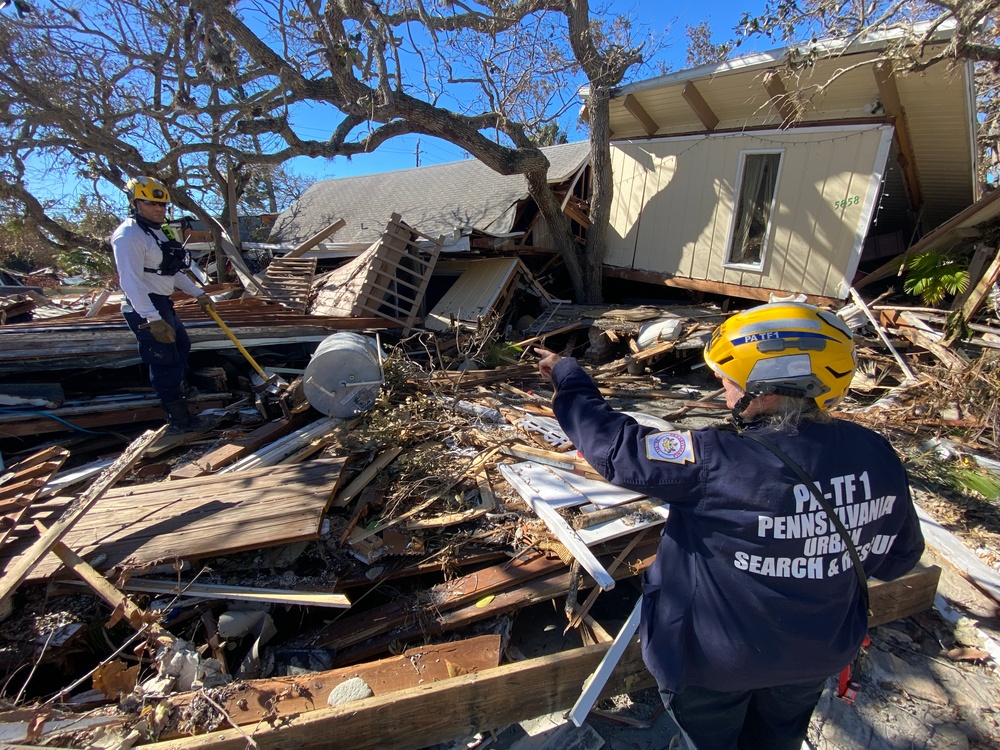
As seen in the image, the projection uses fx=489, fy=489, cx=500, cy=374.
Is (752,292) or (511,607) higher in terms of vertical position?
(752,292)

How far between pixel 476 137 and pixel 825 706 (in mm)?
8088

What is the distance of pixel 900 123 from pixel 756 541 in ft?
27.8

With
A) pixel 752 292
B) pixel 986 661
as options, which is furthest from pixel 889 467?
pixel 752 292

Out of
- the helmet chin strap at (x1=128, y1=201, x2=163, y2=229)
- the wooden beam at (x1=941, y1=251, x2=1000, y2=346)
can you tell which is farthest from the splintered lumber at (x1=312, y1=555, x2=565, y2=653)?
the wooden beam at (x1=941, y1=251, x2=1000, y2=346)

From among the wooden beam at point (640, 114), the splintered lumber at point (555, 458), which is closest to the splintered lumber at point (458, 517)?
the splintered lumber at point (555, 458)

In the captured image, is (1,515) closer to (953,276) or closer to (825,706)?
(825,706)

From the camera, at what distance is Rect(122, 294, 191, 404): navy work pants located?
4.62 m

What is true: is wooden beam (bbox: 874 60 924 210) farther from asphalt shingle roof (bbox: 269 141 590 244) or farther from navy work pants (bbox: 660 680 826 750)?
navy work pants (bbox: 660 680 826 750)

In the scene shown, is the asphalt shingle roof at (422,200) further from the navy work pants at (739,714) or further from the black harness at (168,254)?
the navy work pants at (739,714)

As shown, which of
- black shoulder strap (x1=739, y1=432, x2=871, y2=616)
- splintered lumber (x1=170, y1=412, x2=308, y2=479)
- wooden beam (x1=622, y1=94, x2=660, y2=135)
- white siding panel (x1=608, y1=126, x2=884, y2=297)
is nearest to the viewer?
black shoulder strap (x1=739, y1=432, x2=871, y2=616)

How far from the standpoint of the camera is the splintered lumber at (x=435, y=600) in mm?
2736

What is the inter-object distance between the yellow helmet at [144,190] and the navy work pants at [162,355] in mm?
881

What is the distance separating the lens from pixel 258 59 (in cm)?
743

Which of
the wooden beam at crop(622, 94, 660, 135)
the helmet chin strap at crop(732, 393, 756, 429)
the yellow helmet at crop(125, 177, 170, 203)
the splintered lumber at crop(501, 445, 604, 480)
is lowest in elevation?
the splintered lumber at crop(501, 445, 604, 480)
